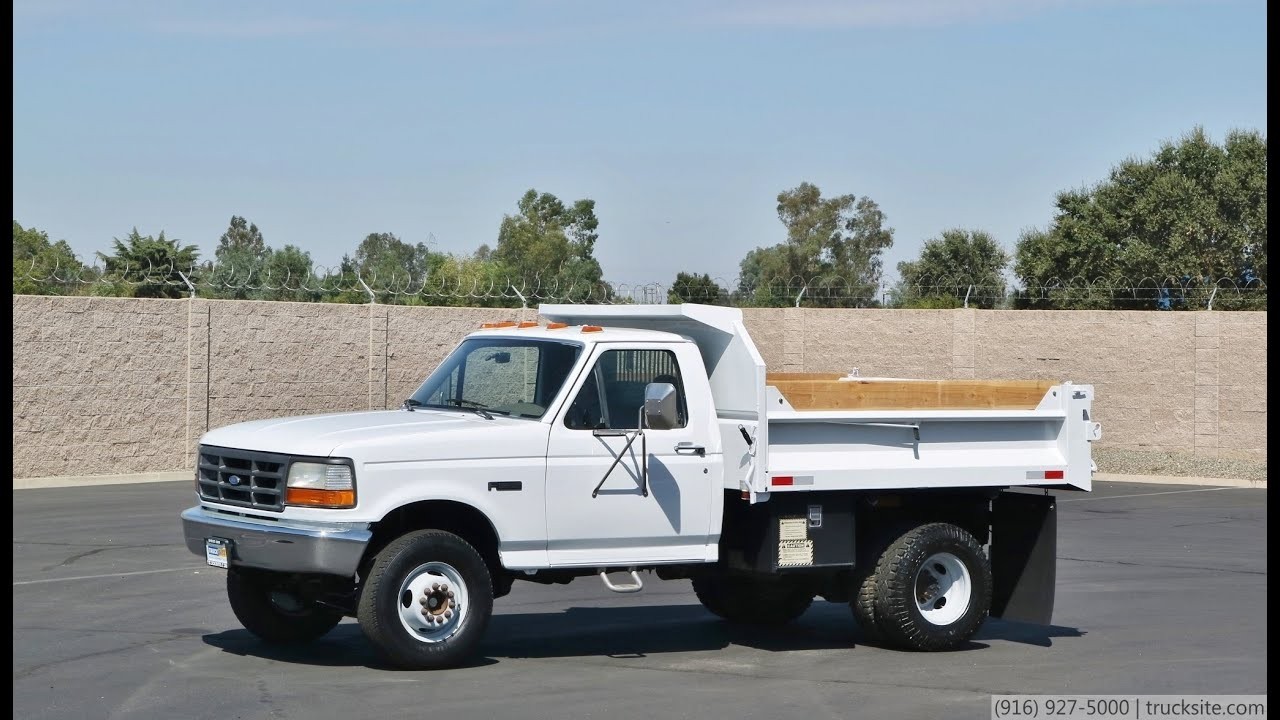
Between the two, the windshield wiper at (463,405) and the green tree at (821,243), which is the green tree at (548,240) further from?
the windshield wiper at (463,405)

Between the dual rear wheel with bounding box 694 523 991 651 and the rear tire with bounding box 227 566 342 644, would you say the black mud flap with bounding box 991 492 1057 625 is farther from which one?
the rear tire with bounding box 227 566 342 644

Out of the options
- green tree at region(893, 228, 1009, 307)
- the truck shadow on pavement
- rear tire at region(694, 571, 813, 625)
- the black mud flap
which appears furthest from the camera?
green tree at region(893, 228, 1009, 307)

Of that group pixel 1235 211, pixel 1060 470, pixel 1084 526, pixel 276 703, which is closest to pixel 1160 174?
pixel 1235 211

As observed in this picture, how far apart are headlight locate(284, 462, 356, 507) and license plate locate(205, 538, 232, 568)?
562 millimetres

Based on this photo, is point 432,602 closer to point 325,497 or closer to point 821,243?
point 325,497

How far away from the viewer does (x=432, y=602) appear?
9.58 meters

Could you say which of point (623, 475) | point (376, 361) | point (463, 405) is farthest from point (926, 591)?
point (376, 361)

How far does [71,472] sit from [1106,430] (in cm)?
1734

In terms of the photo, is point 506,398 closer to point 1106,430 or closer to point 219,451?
point 219,451

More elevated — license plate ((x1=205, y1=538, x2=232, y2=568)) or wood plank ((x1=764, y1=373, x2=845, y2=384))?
wood plank ((x1=764, y1=373, x2=845, y2=384))

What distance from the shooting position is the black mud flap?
11.1 metres

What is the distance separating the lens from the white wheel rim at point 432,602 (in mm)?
9500

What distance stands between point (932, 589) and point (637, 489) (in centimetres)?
228

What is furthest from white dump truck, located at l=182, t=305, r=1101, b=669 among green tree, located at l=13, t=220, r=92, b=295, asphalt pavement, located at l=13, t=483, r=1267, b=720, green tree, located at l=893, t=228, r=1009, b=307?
green tree, located at l=893, t=228, r=1009, b=307
